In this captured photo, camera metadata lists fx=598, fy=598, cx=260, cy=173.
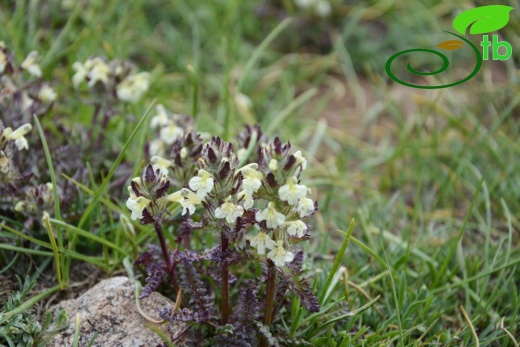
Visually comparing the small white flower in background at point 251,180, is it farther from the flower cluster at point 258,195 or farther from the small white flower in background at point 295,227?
the small white flower in background at point 295,227

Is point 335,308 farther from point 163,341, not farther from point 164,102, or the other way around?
point 164,102

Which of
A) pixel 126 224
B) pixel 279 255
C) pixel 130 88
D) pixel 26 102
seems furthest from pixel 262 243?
pixel 26 102

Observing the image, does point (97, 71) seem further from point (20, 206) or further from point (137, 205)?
point (137, 205)

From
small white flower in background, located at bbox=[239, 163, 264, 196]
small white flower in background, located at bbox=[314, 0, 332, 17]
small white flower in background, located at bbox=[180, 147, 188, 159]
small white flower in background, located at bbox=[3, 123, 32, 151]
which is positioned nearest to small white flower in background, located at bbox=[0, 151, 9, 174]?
small white flower in background, located at bbox=[3, 123, 32, 151]

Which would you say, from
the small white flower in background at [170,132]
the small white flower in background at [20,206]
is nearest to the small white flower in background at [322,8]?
the small white flower in background at [170,132]

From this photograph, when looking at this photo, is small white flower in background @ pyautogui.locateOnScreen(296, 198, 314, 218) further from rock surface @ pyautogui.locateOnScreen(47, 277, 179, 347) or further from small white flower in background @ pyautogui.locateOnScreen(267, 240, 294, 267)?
rock surface @ pyautogui.locateOnScreen(47, 277, 179, 347)

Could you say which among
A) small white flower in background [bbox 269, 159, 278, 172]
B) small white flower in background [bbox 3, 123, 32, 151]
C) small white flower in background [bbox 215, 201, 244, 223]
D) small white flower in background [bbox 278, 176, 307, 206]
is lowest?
small white flower in background [bbox 215, 201, 244, 223]
